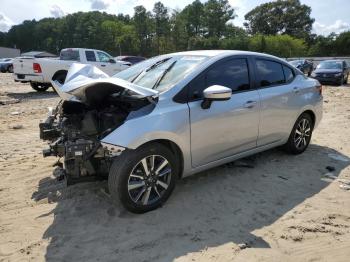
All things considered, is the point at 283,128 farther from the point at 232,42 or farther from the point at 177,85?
the point at 232,42

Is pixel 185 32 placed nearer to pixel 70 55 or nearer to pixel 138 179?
pixel 70 55

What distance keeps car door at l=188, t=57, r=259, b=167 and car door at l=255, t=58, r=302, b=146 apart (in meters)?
0.21

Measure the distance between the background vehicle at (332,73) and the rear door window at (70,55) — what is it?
1352 centimetres

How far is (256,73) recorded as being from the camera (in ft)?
17.6

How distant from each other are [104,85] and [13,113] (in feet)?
24.2

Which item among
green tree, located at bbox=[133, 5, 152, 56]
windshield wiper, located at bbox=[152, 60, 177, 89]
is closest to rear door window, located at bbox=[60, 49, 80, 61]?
windshield wiper, located at bbox=[152, 60, 177, 89]

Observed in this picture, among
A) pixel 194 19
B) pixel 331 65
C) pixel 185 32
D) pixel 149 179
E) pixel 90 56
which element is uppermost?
pixel 194 19

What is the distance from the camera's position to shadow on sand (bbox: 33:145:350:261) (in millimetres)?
3564

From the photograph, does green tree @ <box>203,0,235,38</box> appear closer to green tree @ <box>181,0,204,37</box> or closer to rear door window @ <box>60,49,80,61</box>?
green tree @ <box>181,0,204,37</box>

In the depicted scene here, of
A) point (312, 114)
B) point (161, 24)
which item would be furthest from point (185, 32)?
point (312, 114)

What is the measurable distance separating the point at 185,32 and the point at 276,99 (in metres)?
81.2

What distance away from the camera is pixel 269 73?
5.66 metres

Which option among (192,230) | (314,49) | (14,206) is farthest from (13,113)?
(314,49)

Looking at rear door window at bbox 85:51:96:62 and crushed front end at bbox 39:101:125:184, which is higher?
rear door window at bbox 85:51:96:62
